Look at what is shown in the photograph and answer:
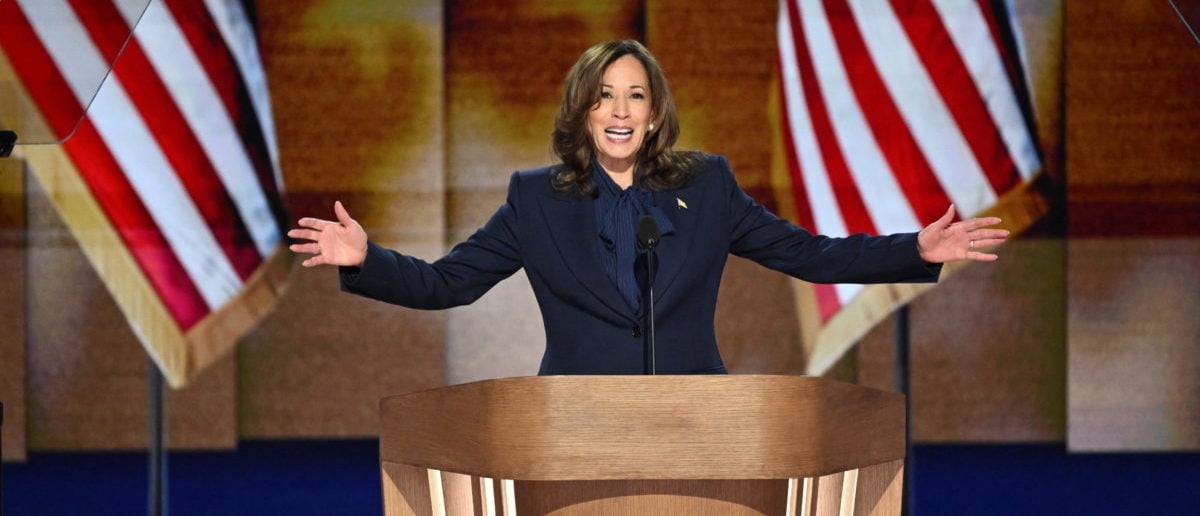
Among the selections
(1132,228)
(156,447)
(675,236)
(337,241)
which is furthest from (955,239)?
(156,447)

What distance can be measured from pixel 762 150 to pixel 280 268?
146cm

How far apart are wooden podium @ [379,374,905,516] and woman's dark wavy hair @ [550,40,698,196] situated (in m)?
0.56

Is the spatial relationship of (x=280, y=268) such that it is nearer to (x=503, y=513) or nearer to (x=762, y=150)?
(x=762, y=150)

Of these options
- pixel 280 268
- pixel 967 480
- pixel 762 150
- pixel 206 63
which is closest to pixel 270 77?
pixel 206 63

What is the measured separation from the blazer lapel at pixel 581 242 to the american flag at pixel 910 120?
1.81m

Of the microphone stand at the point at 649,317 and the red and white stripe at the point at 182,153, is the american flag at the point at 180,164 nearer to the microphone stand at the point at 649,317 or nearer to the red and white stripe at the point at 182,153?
the red and white stripe at the point at 182,153

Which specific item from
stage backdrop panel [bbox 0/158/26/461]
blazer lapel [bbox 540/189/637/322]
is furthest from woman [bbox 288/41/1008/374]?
stage backdrop panel [bbox 0/158/26/461]

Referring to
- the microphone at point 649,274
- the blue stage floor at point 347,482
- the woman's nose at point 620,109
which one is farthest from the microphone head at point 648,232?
the blue stage floor at point 347,482

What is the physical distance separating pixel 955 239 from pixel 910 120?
1.91 metres

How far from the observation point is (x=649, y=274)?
1.74m

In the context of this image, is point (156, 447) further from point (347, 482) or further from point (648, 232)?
point (648, 232)

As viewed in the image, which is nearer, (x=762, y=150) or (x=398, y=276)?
(x=398, y=276)

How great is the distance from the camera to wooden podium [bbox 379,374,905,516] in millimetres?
1366

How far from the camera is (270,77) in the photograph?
3723mm
